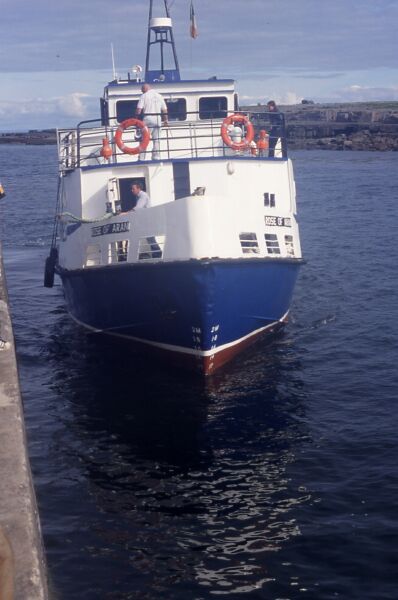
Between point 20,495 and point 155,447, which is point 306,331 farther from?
A: point 20,495

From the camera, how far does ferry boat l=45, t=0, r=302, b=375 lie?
12.6 metres

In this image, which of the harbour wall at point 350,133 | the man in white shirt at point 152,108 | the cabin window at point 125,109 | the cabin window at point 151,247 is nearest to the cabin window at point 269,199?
the man in white shirt at point 152,108

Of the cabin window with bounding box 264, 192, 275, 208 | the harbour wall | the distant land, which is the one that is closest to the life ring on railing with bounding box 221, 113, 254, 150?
the cabin window with bounding box 264, 192, 275, 208

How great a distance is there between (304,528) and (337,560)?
0.74 meters

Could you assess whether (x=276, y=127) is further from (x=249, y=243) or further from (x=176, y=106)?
(x=249, y=243)

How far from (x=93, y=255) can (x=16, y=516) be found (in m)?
8.53

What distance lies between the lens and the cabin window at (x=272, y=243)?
14297 mm

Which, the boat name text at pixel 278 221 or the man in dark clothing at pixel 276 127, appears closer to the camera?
the boat name text at pixel 278 221

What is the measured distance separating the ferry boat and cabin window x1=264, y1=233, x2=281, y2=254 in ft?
0.13

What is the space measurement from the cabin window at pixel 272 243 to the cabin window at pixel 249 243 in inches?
17.0

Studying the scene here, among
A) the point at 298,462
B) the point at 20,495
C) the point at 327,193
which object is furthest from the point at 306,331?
the point at 327,193

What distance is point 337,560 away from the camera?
794 cm

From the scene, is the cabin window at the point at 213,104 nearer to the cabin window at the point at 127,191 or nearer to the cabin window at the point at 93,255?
the cabin window at the point at 127,191

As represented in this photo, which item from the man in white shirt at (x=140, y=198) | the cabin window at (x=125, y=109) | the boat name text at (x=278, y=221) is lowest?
the boat name text at (x=278, y=221)
